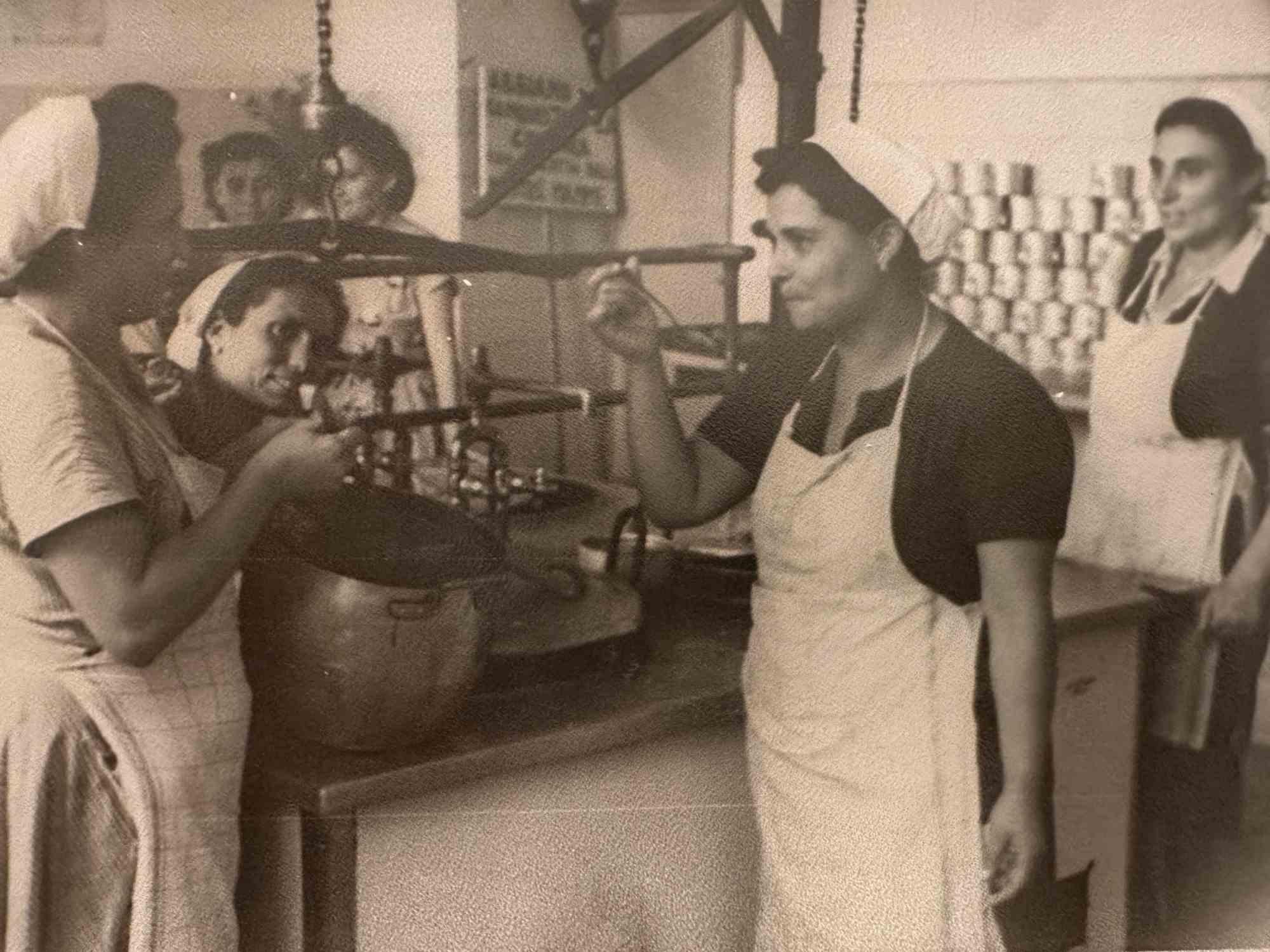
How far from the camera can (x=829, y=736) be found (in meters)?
1.57

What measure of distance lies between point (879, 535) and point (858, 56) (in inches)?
20.4

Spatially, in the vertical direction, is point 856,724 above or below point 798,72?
below

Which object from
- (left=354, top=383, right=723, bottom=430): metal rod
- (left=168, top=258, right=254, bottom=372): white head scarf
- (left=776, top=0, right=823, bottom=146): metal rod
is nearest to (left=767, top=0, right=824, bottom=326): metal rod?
(left=776, top=0, right=823, bottom=146): metal rod

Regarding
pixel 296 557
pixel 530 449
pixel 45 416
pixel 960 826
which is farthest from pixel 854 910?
pixel 45 416

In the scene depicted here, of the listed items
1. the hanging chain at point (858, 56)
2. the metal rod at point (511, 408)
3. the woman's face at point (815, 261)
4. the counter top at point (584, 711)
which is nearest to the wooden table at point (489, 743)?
the counter top at point (584, 711)

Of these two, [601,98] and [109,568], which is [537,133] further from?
[109,568]

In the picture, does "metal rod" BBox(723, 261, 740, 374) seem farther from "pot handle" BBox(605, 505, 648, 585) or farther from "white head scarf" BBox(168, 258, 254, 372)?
"white head scarf" BBox(168, 258, 254, 372)

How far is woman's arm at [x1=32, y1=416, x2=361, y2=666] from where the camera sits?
133 centimetres

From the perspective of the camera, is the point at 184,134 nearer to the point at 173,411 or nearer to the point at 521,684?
the point at 173,411

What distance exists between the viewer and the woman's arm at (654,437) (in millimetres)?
1500

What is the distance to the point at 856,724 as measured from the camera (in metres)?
1.56

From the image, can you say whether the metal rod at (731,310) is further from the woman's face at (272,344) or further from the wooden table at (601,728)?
the woman's face at (272,344)

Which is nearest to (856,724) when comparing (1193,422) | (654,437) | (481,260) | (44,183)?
(654,437)

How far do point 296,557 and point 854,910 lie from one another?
754 millimetres
